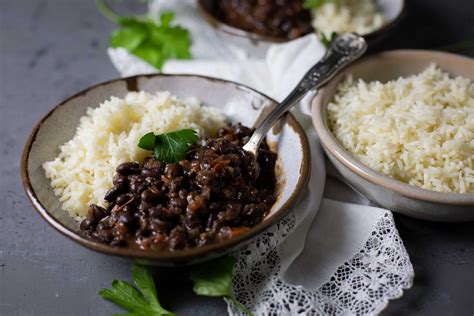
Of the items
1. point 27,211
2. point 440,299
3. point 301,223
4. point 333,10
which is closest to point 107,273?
point 27,211

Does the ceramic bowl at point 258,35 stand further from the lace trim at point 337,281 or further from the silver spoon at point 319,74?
the lace trim at point 337,281

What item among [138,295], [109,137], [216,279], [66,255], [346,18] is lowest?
[66,255]

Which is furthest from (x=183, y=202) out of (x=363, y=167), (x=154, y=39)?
(x=154, y=39)

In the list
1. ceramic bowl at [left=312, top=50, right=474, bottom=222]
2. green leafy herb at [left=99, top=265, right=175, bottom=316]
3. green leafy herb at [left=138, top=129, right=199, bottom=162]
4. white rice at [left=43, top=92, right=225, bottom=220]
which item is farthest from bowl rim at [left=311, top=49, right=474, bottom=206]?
green leafy herb at [left=99, top=265, right=175, bottom=316]

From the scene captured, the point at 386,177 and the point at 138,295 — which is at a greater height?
the point at 386,177

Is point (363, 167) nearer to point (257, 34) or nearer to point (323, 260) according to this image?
point (323, 260)

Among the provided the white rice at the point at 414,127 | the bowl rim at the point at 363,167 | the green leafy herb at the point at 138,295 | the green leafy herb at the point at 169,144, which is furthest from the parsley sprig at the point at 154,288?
the white rice at the point at 414,127
